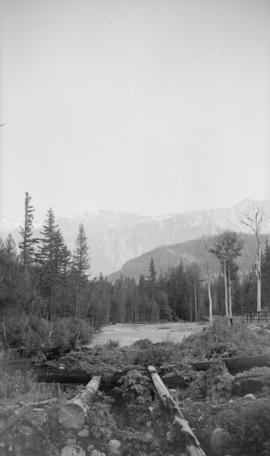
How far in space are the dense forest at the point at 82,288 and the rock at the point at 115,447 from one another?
19544 mm

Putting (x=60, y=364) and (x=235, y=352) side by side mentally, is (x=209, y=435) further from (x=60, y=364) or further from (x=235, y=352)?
(x=60, y=364)

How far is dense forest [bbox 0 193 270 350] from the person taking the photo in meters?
32.3

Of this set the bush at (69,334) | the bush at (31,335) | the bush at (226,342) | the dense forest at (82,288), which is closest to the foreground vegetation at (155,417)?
the bush at (226,342)

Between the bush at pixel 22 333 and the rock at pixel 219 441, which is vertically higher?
the rock at pixel 219 441

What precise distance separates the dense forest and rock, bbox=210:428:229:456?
65.6 ft

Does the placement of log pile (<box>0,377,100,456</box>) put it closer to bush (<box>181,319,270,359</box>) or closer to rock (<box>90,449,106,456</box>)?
rock (<box>90,449,106,456</box>)

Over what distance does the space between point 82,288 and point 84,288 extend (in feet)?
3.35

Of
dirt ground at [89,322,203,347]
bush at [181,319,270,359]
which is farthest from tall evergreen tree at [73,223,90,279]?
bush at [181,319,270,359]

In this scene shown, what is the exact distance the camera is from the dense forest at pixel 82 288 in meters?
32.3

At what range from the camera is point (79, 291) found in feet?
170

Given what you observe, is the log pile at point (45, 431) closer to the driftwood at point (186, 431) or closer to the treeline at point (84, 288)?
the driftwood at point (186, 431)

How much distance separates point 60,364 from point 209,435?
11.6 m

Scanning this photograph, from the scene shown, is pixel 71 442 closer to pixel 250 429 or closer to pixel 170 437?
pixel 170 437

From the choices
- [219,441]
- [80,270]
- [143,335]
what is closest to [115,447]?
[219,441]
